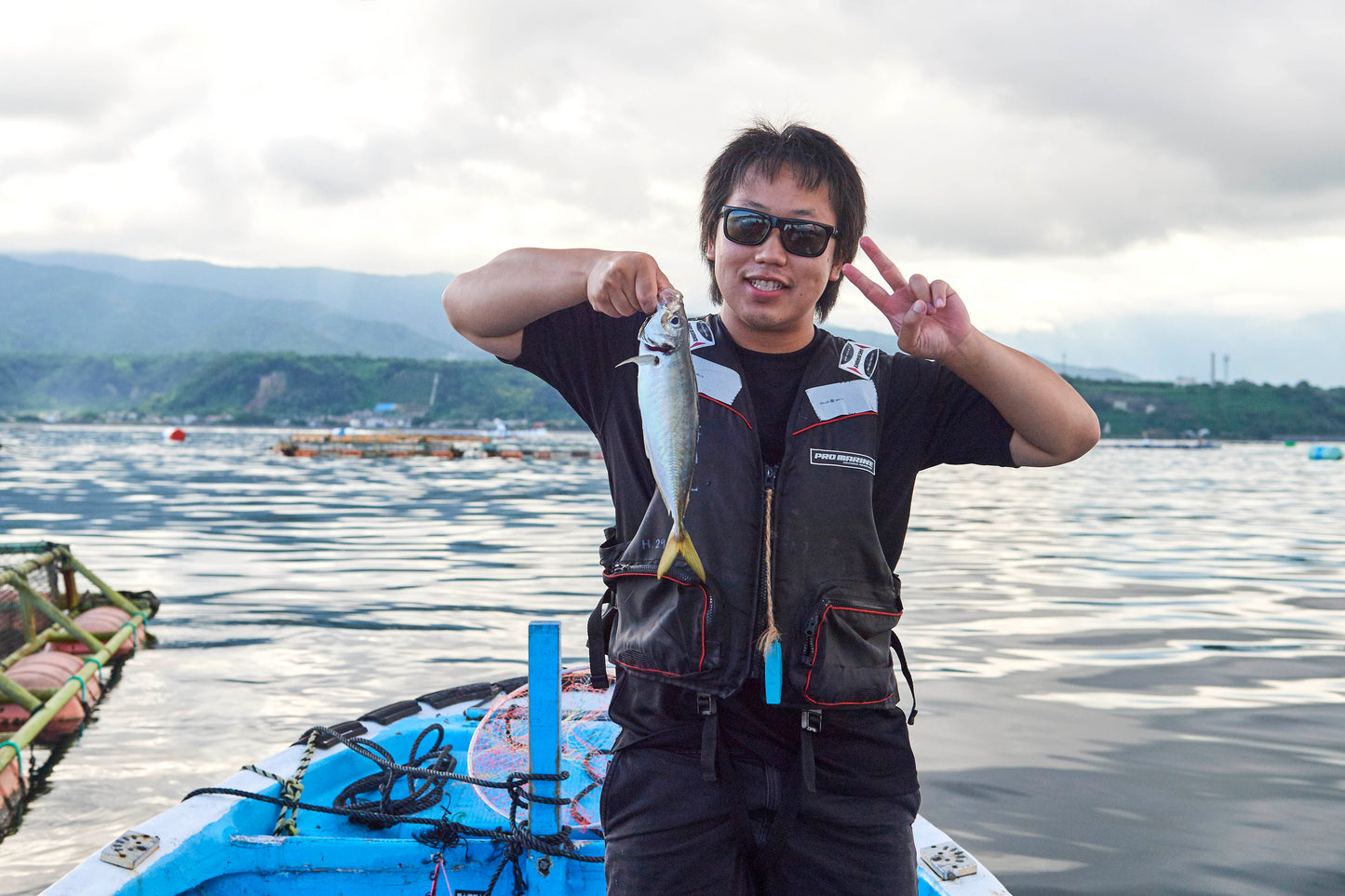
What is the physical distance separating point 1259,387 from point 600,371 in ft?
591

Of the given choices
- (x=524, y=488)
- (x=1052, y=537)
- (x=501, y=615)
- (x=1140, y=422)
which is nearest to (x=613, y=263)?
(x=501, y=615)

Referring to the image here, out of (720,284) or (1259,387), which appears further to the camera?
(1259,387)

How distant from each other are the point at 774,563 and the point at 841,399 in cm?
60

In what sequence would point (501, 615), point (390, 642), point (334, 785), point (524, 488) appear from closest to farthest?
1. point (334, 785)
2. point (390, 642)
3. point (501, 615)
4. point (524, 488)

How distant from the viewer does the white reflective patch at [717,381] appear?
3209 millimetres

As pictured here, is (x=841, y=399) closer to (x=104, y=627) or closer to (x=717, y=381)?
(x=717, y=381)

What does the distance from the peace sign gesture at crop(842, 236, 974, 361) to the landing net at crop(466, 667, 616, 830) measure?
2773 mm

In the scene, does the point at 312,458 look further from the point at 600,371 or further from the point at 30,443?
the point at 600,371

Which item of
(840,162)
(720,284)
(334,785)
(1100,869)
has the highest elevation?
(840,162)

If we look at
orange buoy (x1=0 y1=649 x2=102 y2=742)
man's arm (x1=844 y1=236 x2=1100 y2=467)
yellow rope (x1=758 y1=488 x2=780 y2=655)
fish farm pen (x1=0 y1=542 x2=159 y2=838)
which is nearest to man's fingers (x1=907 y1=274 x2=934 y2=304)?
man's arm (x1=844 y1=236 x2=1100 y2=467)

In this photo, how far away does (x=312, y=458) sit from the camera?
69.2m

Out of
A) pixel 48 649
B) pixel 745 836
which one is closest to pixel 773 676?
pixel 745 836

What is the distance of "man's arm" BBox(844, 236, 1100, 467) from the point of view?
3.07 metres

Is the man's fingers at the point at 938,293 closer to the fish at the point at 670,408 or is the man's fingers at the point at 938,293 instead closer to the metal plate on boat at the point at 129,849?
the fish at the point at 670,408
